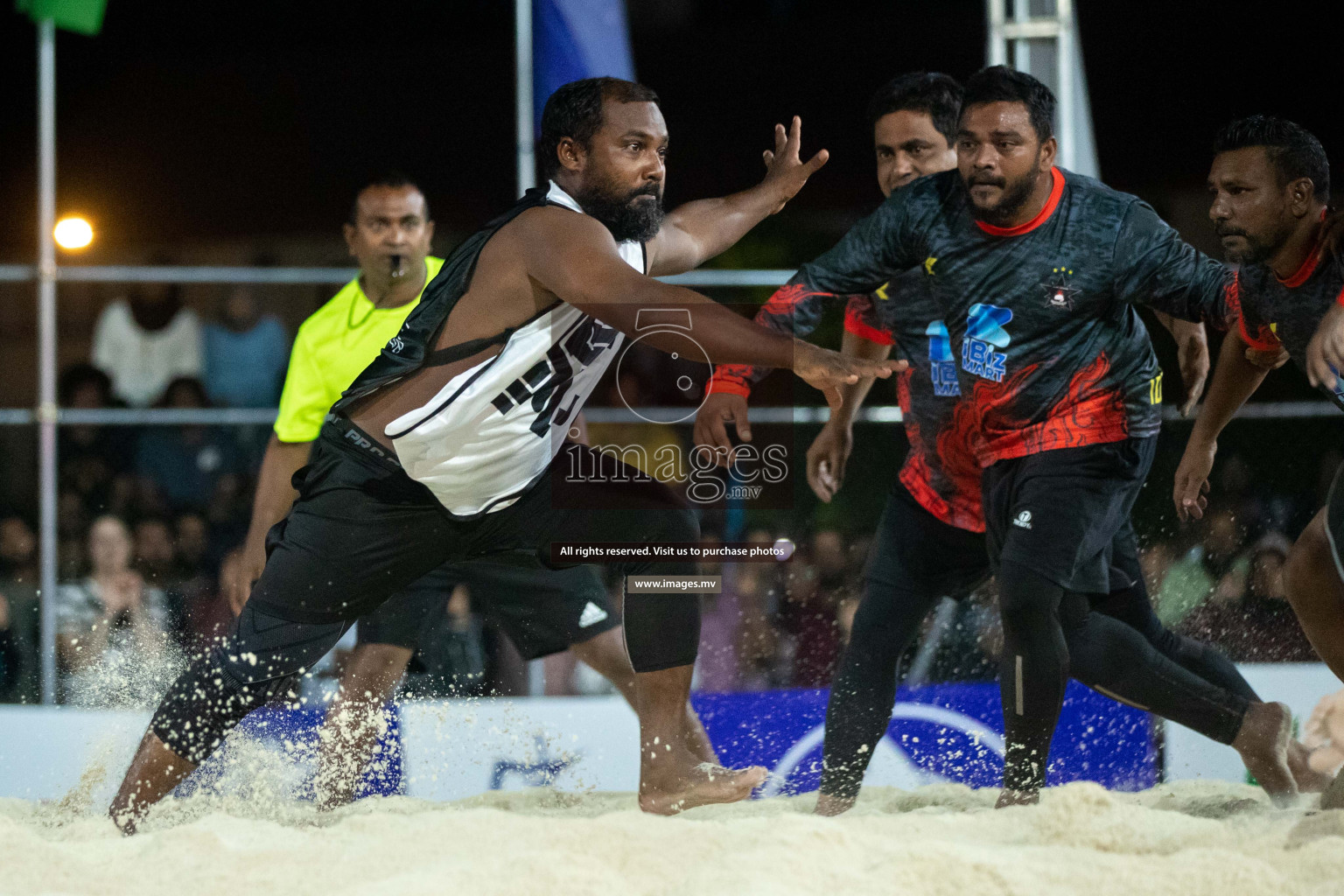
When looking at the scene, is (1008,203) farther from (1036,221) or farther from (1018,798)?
(1018,798)

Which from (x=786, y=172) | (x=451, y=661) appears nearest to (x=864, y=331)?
(x=786, y=172)

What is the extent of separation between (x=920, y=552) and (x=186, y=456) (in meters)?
3.50

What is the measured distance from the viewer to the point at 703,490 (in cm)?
359

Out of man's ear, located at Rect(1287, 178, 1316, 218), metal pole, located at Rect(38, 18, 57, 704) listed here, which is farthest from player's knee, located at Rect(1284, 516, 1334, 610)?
metal pole, located at Rect(38, 18, 57, 704)

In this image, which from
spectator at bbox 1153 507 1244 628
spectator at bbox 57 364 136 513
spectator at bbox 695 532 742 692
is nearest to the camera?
spectator at bbox 1153 507 1244 628

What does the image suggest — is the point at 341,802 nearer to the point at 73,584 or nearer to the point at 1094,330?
the point at 73,584

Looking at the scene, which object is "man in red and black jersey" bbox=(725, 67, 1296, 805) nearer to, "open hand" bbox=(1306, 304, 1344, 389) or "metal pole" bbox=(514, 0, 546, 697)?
"open hand" bbox=(1306, 304, 1344, 389)

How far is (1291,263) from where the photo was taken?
9.20ft

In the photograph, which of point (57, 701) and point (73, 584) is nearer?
point (57, 701)

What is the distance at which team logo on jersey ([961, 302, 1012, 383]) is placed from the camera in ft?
10.1

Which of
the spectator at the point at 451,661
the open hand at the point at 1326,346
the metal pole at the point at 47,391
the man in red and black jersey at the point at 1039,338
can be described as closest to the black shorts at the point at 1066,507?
the man in red and black jersey at the point at 1039,338

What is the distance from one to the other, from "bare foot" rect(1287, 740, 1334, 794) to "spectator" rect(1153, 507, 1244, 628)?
1.05 m

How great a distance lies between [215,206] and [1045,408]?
8471 mm

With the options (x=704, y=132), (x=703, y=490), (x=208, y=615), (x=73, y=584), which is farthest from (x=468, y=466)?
(x=704, y=132)
